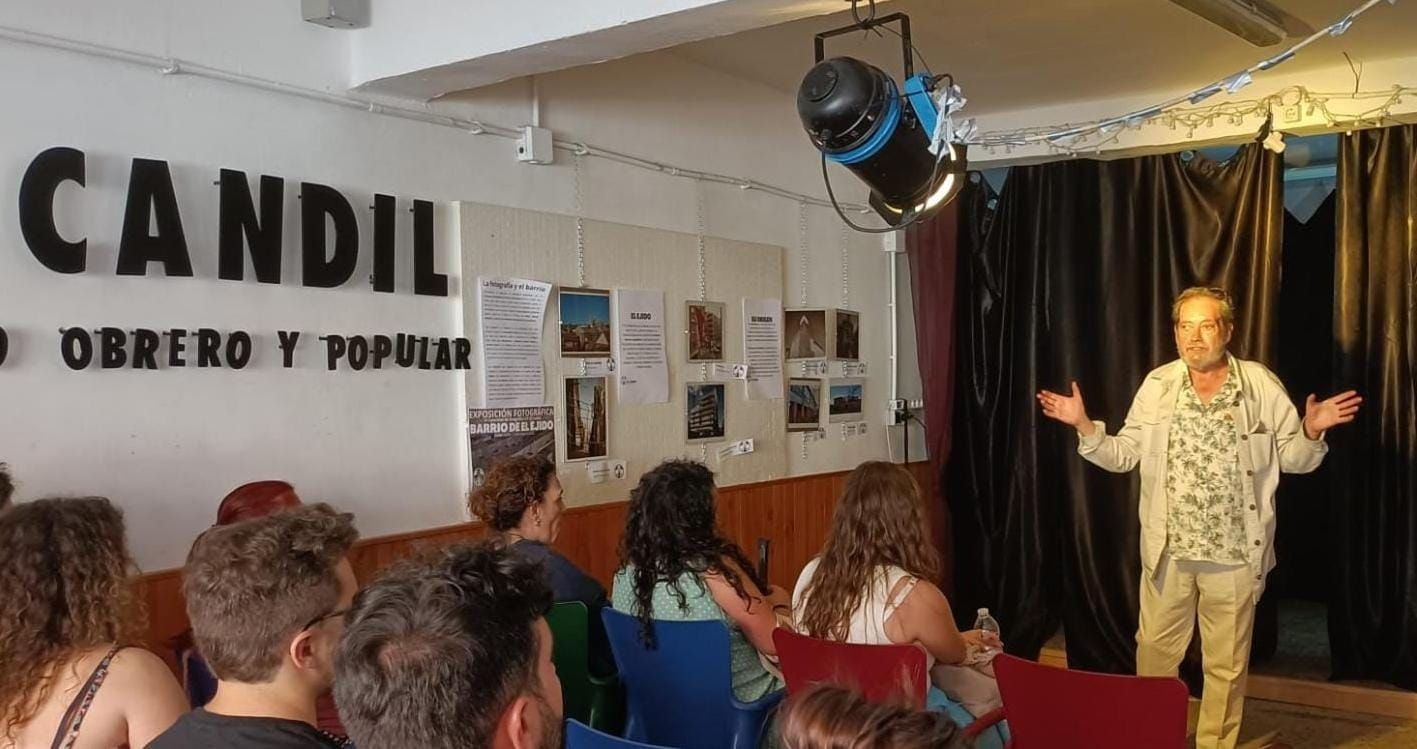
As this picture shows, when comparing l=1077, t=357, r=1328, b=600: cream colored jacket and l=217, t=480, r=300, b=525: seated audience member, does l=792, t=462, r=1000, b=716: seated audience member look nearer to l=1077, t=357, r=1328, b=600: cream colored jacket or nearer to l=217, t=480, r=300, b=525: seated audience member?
l=217, t=480, r=300, b=525: seated audience member

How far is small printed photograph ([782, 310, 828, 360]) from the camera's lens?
518 centimetres

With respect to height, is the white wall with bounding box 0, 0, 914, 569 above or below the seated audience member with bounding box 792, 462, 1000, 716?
above

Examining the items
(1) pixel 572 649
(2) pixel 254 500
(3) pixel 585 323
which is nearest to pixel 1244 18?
(3) pixel 585 323

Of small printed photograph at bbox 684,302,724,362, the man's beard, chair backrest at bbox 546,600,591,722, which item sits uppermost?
small printed photograph at bbox 684,302,724,362

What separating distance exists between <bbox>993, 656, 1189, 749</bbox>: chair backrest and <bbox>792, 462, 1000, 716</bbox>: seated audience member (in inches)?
12.9

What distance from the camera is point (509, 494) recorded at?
3223 millimetres

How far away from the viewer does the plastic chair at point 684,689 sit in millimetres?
2715

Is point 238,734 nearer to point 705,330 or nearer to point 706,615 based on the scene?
point 706,615

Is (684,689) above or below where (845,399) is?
below

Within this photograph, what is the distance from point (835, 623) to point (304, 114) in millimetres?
2052

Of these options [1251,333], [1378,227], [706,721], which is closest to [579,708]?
[706,721]

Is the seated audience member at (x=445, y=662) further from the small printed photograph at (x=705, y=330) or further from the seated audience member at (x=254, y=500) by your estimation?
the small printed photograph at (x=705, y=330)

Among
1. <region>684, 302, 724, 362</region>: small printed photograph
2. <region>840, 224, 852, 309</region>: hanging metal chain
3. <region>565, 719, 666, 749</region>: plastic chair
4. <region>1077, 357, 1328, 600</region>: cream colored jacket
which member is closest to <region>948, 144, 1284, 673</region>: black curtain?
<region>840, 224, 852, 309</region>: hanging metal chain

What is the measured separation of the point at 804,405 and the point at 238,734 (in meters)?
3.92
